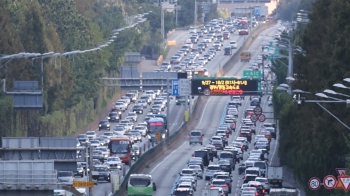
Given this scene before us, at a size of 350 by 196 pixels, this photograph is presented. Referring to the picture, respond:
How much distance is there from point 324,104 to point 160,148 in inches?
1577

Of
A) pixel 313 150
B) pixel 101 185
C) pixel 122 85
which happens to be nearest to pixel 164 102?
pixel 122 85

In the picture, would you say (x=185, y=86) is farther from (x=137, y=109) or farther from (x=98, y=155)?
(x=137, y=109)

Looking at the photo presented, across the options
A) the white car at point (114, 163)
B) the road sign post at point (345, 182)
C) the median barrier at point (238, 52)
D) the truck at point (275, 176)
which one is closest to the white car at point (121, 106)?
the median barrier at point (238, 52)

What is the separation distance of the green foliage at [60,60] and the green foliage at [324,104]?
23651mm

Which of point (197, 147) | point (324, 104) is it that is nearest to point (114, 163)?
point (197, 147)

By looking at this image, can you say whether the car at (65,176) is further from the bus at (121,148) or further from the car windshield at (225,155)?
the car windshield at (225,155)

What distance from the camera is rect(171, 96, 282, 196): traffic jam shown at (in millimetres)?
78875

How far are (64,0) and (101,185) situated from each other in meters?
49.3

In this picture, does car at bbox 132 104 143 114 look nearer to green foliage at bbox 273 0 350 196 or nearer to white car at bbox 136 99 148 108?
white car at bbox 136 99 148 108

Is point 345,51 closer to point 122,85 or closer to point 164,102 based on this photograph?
point 122,85

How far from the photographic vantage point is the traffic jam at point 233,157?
7888cm

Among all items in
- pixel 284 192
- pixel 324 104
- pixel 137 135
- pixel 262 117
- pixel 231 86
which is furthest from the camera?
pixel 137 135

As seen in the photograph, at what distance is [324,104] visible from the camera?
216 ft

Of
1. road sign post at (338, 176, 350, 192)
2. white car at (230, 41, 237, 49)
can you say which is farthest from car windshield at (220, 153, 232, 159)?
white car at (230, 41, 237, 49)
